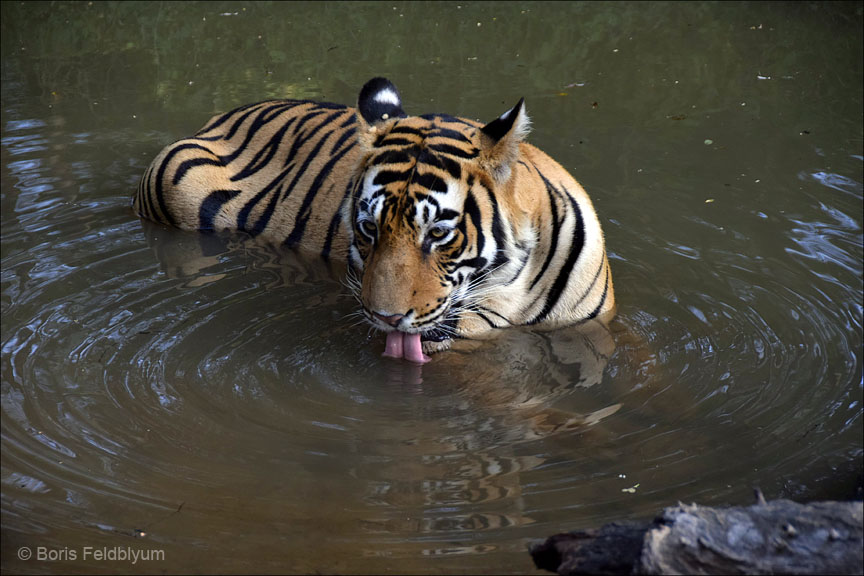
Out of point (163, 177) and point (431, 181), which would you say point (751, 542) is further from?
point (163, 177)

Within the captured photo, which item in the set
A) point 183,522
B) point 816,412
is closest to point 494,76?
point 816,412

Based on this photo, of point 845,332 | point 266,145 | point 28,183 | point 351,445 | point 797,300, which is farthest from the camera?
point 28,183

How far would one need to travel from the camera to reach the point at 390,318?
3650 mm

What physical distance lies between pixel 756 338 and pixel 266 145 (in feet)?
9.89

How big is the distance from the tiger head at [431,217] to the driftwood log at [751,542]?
1.63 meters

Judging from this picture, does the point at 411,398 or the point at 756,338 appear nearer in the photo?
the point at 411,398

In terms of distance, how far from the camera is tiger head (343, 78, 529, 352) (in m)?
3.70

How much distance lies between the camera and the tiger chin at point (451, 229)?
374 cm

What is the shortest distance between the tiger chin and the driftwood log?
167 cm

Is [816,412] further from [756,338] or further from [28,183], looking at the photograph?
[28,183]

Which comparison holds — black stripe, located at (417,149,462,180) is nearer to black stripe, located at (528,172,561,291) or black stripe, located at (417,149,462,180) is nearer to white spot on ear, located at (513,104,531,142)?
white spot on ear, located at (513,104,531,142)

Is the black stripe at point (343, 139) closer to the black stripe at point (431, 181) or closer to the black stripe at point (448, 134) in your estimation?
the black stripe at point (448, 134)

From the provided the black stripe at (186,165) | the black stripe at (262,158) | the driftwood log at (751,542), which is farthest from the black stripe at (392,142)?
the driftwood log at (751,542)

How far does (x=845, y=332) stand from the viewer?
4.22m
